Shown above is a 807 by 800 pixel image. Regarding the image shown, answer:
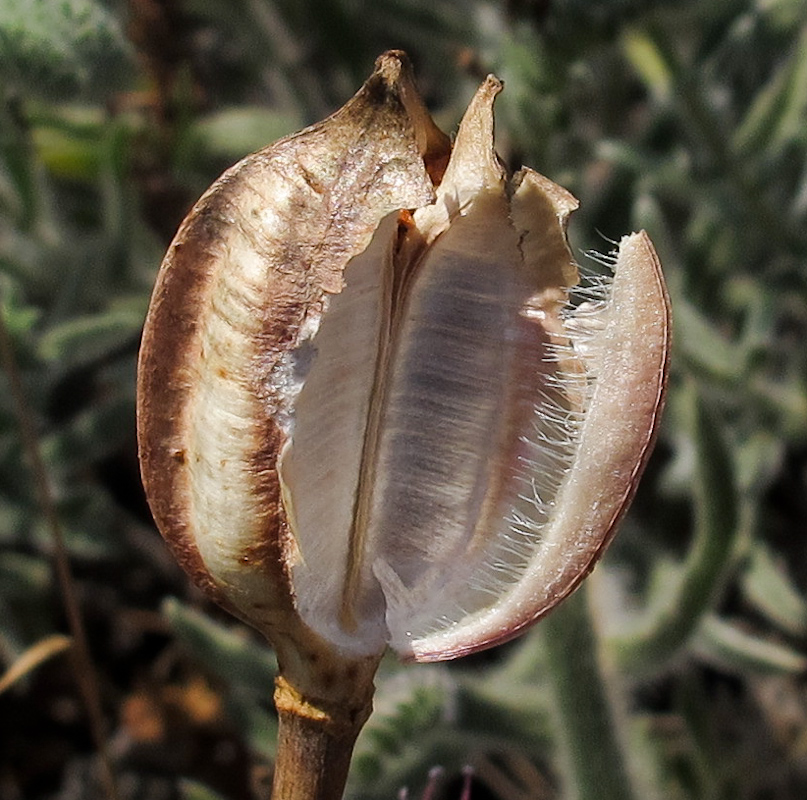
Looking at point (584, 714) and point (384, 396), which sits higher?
point (384, 396)

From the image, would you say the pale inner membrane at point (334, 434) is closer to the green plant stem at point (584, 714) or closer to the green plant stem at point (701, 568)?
the green plant stem at point (584, 714)

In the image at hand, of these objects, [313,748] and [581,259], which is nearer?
[313,748]

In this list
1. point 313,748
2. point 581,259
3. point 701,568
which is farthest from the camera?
point 581,259

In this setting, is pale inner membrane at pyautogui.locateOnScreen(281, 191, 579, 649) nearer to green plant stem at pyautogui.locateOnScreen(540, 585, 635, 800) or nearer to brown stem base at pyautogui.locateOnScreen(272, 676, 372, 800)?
brown stem base at pyautogui.locateOnScreen(272, 676, 372, 800)

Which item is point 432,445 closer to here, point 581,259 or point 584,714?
point 584,714

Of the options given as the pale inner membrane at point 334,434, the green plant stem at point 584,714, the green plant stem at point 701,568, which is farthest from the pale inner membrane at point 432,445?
the green plant stem at point 701,568

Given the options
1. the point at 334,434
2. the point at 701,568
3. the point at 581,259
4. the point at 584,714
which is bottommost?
the point at 584,714

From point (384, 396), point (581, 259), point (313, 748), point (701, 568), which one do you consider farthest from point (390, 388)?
point (581, 259)

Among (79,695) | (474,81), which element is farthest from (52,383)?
(474,81)
